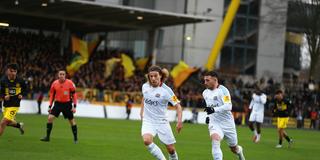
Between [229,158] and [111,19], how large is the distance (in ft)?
113

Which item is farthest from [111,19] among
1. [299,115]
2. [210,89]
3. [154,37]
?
[210,89]

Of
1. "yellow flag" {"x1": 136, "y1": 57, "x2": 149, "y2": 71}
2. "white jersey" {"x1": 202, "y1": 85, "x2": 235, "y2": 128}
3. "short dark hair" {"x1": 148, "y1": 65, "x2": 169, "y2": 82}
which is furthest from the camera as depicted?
"yellow flag" {"x1": 136, "y1": 57, "x2": 149, "y2": 71}

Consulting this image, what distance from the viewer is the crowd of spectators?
4309 centimetres

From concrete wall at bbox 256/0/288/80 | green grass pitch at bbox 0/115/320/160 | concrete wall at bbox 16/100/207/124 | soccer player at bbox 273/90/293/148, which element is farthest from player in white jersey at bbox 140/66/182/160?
concrete wall at bbox 256/0/288/80

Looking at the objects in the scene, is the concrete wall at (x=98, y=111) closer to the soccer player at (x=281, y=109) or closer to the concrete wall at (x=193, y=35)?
the concrete wall at (x=193, y=35)

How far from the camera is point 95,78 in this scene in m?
47.0

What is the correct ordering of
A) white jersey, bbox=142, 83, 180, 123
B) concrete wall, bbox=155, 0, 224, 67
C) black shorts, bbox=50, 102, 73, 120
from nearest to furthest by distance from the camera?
1. white jersey, bbox=142, 83, 180, 123
2. black shorts, bbox=50, 102, 73, 120
3. concrete wall, bbox=155, 0, 224, 67

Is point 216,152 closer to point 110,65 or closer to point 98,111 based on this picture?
point 98,111

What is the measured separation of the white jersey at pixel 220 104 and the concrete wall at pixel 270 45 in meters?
51.2

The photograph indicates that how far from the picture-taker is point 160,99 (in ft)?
45.1

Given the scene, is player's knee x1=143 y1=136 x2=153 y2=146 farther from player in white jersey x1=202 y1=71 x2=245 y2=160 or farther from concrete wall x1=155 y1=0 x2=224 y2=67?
concrete wall x1=155 y1=0 x2=224 y2=67

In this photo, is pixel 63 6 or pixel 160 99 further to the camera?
A: pixel 63 6

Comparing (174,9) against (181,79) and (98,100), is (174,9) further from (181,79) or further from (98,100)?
(98,100)

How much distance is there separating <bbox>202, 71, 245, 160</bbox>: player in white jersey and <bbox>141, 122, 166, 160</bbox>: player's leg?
4.14 ft
